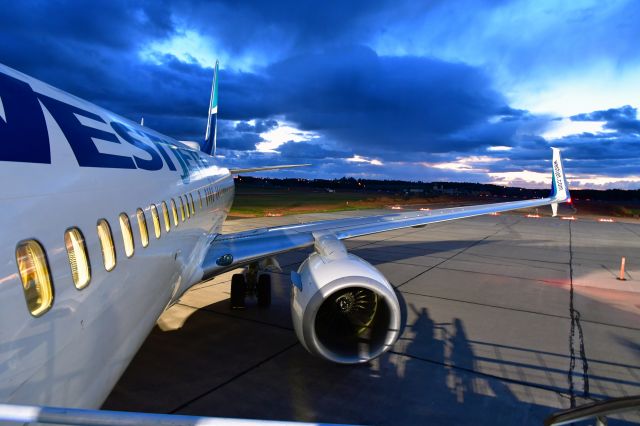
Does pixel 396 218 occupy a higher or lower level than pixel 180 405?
higher

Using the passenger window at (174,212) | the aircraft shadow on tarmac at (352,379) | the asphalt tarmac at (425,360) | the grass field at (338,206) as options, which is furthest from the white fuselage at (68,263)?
the grass field at (338,206)

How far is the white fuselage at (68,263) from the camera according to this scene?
6.99 ft

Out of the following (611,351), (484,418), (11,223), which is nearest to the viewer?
(11,223)

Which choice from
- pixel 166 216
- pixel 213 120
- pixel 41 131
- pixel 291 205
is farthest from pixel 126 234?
pixel 291 205

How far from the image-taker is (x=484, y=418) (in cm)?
522

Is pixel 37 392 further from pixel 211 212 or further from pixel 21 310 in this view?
pixel 211 212

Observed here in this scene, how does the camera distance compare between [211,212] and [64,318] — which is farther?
[211,212]

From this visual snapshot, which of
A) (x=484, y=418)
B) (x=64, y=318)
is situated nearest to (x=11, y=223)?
(x=64, y=318)

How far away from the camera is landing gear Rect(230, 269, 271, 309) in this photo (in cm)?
920

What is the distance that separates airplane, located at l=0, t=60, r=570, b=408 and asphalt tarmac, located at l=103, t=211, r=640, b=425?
2.33 ft

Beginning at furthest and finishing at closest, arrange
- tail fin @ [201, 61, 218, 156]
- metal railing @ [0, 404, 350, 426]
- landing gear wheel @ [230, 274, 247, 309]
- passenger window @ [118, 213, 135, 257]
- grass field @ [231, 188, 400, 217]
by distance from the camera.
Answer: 1. grass field @ [231, 188, 400, 217]
2. tail fin @ [201, 61, 218, 156]
3. landing gear wheel @ [230, 274, 247, 309]
4. passenger window @ [118, 213, 135, 257]
5. metal railing @ [0, 404, 350, 426]

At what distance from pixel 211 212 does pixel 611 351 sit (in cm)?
772

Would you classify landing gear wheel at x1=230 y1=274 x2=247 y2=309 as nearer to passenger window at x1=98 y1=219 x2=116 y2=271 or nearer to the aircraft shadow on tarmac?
the aircraft shadow on tarmac

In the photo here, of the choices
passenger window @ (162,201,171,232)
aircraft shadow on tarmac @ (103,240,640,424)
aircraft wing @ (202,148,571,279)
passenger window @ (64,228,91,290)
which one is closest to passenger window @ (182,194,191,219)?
aircraft wing @ (202,148,571,279)
